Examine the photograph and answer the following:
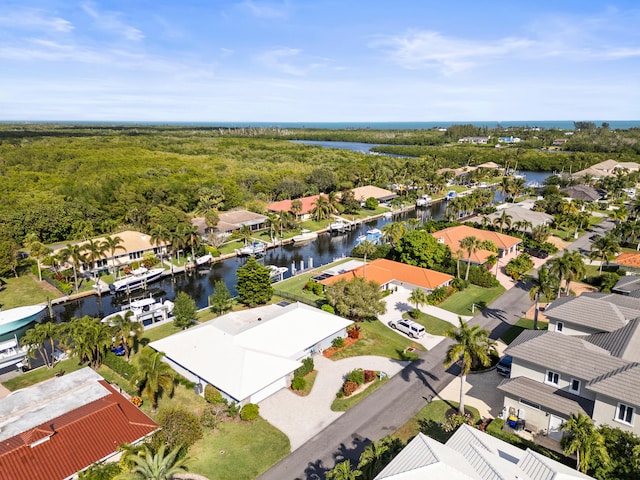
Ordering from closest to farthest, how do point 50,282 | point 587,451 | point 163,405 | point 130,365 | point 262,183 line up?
point 587,451 < point 163,405 < point 130,365 < point 50,282 < point 262,183

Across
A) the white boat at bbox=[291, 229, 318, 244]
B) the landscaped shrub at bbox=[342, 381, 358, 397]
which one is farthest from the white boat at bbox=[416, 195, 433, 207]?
the landscaped shrub at bbox=[342, 381, 358, 397]

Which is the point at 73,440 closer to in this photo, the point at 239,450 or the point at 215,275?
the point at 239,450

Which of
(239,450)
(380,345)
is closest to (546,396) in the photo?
(380,345)

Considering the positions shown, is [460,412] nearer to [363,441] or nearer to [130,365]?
[363,441]

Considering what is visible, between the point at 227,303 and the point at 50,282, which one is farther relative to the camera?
the point at 50,282

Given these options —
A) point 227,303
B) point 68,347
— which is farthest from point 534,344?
point 68,347

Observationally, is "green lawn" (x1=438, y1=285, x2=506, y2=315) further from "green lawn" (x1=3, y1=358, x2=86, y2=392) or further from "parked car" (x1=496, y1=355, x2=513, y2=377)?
"green lawn" (x1=3, y1=358, x2=86, y2=392)

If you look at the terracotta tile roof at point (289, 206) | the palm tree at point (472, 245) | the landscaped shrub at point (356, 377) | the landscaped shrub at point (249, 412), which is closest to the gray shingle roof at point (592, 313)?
the landscaped shrub at point (356, 377)
